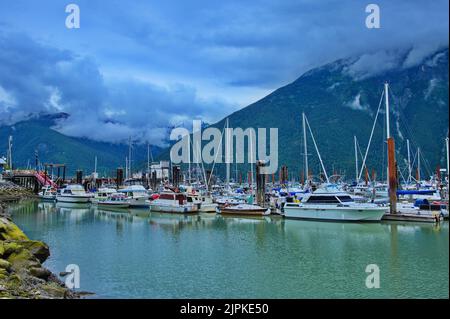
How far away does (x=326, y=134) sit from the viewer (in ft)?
444

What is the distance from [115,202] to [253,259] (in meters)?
41.5

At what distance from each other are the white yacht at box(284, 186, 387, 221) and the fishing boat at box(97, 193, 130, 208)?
86.5 feet

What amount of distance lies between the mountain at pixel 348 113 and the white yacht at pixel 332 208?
Result: 230ft

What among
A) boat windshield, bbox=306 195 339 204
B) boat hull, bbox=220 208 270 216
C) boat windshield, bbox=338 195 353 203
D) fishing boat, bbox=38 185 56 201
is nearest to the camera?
boat windshield, bbox=306 195 339 204

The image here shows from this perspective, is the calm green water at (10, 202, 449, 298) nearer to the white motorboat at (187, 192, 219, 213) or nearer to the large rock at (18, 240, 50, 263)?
the large rock at (18, 240, 50, 263)

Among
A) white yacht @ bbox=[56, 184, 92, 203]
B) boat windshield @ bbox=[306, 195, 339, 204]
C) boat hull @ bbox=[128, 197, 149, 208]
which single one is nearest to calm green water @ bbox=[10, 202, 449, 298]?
boat windshield @ bbox=[306, 195, 339, 204]

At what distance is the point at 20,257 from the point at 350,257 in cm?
1569

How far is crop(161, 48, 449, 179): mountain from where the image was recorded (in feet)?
374

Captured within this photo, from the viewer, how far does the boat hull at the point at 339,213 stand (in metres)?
36.6

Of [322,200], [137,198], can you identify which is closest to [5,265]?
[322,200]
